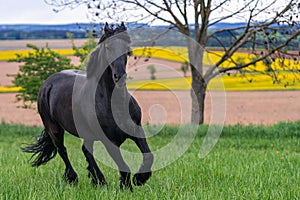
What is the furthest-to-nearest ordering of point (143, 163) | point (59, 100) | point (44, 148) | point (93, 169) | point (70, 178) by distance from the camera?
point (44, 148)
point (70, 178)
point (59, 100)
point (93, 169)
point (143, 163)

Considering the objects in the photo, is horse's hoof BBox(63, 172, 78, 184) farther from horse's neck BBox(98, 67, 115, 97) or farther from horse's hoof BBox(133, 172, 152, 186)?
horse's neck BBox(98, 67, 115, 97)

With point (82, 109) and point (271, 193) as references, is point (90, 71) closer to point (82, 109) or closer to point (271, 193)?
point (82, 109)

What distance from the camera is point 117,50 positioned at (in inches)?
193

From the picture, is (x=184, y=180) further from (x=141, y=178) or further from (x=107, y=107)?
(x=107, y=107)

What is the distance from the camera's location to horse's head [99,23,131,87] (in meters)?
4.73

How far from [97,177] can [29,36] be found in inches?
1215

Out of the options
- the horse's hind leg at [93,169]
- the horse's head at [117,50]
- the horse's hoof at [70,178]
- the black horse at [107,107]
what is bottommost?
the horse's hoof at [70,178]

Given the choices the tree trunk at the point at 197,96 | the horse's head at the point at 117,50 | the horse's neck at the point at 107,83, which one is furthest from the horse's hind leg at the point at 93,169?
the tree trunk at the point at 197,96

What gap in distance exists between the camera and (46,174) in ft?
22.3

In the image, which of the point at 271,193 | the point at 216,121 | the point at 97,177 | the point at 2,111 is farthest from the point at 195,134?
the point at 2,111

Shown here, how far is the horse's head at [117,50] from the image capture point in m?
4.73

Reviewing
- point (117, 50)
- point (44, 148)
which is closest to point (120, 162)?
point (117, 50)

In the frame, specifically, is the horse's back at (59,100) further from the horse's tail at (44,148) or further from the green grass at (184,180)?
the green grass at (184,180)

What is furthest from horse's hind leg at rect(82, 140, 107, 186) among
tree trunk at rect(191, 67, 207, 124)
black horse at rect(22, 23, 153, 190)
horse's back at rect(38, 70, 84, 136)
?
tree trunk at rect(191, 67, 207, 124)
